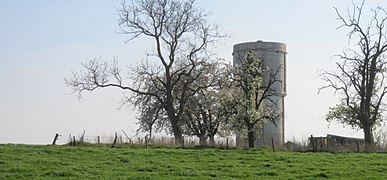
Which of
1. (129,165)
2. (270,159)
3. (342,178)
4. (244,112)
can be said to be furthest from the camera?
(244,112)

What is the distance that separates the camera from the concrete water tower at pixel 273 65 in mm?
51062

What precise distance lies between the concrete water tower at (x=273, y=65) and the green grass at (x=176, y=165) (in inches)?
703

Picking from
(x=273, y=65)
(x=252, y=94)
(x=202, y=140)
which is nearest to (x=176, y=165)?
(x=252, y=94)

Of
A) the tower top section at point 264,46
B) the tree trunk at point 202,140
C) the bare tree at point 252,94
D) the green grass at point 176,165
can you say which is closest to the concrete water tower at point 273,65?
the tower top section at point 264,46

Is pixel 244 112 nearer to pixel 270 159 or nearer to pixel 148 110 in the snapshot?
pixel 148 110

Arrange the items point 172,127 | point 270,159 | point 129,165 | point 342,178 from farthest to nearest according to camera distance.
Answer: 1. point 172,127
2. point 270,159
3. point 129,165
4. point 342,178

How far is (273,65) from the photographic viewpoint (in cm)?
5184

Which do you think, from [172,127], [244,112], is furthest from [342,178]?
[172,127]

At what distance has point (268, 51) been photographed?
51906 mm

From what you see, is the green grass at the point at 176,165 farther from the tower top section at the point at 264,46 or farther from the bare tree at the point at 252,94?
the tower top section at the point at 264,46

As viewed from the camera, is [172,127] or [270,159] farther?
[172,127]

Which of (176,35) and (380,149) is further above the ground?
(176,35)

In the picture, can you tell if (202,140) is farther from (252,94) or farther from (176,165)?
(176,165)

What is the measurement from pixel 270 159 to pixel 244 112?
19.2 metres
